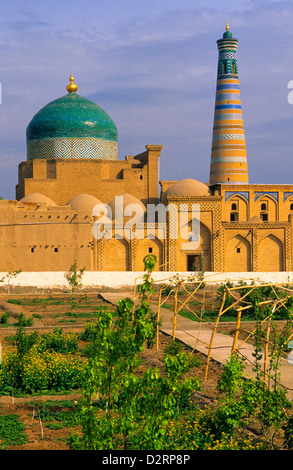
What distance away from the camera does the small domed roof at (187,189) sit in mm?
24391

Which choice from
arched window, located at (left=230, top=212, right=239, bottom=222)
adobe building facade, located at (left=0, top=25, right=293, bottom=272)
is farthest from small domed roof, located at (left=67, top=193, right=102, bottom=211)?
arched window, located at (left=230, top=212, right=239, bottom=222)

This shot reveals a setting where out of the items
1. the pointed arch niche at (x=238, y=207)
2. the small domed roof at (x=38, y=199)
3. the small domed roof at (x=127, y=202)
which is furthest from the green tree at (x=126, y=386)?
the pointed arch niche at (x=238, y=207)

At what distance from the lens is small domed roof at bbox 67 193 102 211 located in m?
24.1

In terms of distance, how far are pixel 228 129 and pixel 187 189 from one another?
4380 millimetres

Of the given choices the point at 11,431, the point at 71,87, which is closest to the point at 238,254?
the point at 71,87

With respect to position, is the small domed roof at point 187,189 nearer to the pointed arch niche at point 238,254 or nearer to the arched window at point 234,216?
the arched window at point 234,216

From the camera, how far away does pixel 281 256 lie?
79.2ft

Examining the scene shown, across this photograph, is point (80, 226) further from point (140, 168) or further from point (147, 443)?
point (147, 443)

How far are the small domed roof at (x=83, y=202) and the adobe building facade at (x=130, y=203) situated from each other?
4cm

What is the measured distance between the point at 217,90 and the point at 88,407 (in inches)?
974

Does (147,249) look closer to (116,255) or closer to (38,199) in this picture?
(116,255)

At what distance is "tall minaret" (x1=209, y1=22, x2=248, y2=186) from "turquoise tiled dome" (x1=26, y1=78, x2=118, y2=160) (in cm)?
488

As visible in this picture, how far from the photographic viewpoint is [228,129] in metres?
27.2
